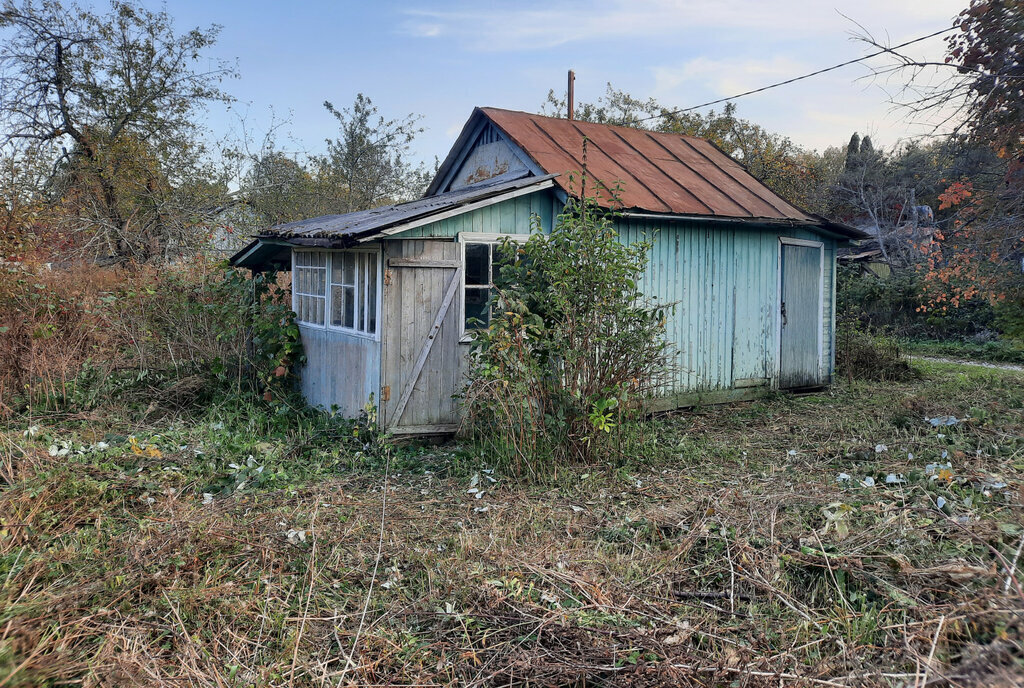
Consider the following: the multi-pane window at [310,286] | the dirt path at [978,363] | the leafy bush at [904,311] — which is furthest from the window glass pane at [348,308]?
the leafy bush at [904,311]

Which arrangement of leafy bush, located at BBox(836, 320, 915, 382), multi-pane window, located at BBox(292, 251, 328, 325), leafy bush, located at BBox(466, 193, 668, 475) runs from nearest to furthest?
leafy bush, located at BBox(466, 193, 668, 475) < multi-pane window, located at BBox(292, 251, 328, 325) < leafy bush, located at BBox(836, 320, 915, 382)

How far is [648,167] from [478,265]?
4118 mm

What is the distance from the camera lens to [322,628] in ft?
12.7

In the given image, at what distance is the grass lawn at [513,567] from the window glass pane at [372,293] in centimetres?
173

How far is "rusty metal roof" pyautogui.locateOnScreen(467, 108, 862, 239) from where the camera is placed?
989 cm

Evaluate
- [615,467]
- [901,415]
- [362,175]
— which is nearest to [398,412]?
[615,467]

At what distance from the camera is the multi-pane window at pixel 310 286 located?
9711mm

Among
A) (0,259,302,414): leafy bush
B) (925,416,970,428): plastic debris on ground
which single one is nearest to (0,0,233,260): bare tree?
(0,259,302,414): leafy bush

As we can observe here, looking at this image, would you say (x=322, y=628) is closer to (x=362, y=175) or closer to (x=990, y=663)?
(x=990, y=663)

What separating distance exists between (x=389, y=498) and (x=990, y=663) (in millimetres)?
4512

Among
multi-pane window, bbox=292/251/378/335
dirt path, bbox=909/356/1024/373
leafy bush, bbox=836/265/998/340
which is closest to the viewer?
multi-pane window, bbox=292/251/378/335

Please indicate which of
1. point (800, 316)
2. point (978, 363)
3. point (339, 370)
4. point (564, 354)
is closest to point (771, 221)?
point (800, 316)

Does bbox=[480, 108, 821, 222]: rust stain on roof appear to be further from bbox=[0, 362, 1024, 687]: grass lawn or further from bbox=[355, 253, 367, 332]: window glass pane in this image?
bbox=[0, 362, 1024, 687]: grass lawn

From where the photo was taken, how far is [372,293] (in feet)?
27.3
